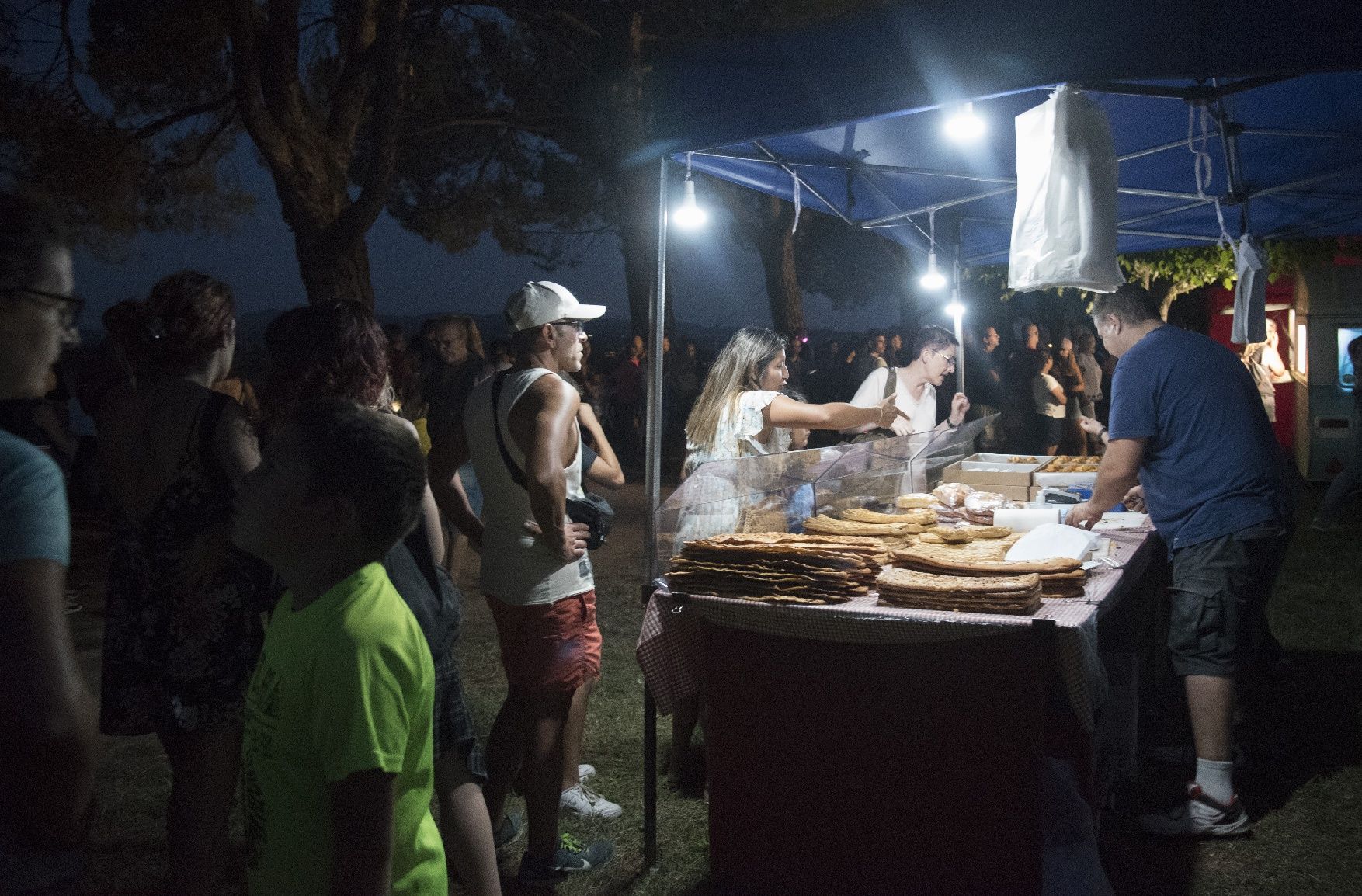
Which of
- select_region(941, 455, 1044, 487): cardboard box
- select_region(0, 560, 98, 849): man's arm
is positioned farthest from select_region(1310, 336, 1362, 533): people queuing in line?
select_region(0, 560, 98, 849): man's arm

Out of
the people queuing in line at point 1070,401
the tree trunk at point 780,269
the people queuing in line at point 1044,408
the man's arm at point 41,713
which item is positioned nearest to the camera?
the man's arm at point 41,713

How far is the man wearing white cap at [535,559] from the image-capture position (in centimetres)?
313

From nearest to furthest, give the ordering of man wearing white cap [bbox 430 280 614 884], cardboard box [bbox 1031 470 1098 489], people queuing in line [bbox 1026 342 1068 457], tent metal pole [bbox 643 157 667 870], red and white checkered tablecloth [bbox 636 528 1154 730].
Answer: red and white checkered tablecloth [bbox 636 528 1154 730], man wearing white cap [bbox 430 280 614 884], tent metal pole [bbox 643 157 667 870], cardboard box [bbox 1031 470 1098 489], people queuing in line [bbox 1026 342 1068 457]

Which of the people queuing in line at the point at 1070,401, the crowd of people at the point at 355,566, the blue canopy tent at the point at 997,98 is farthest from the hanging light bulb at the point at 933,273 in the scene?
the people queuing in line at the point at 1070,401

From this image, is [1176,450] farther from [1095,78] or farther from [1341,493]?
[1341,493]

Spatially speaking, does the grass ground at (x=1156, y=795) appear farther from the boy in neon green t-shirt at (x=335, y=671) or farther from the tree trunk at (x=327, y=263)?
the tree trunk at (x=327, y=263)

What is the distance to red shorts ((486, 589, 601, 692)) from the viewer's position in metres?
3.20

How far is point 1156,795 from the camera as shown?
406cm

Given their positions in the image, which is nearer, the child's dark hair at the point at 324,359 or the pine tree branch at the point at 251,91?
the child's dark hair at the point at 324,359

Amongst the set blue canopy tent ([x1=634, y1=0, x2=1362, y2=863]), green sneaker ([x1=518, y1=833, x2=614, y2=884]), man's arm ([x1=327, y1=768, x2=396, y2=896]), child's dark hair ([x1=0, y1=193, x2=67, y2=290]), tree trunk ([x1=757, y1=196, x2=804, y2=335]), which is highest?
tree trunk ([x1=757, y1=196, x2=804, y2=335])

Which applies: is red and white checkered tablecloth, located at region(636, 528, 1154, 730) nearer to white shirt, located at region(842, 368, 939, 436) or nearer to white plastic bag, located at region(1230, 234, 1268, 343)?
white shirt, located at region(842, 368, 939, 436)

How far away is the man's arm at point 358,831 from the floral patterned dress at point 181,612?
1.00 meters

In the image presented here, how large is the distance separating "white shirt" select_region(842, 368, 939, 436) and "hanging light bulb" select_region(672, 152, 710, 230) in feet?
6.19

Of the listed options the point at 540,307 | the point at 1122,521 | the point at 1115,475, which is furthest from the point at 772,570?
the point at 1122,521
